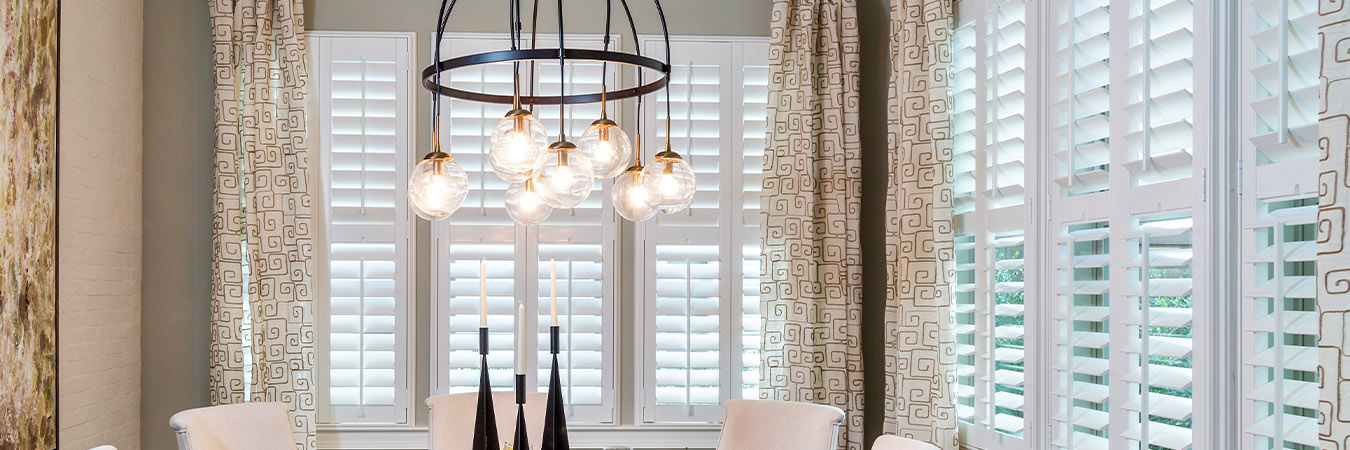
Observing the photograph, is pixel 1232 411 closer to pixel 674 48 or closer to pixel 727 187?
pixel 727 187

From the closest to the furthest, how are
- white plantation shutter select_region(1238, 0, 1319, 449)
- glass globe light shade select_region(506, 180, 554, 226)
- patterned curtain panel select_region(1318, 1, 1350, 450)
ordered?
patterned curtain panel select_region(1318, 1, 1350, 450), white plantation shutter select_region(1238, 0, 1319, 449), glass globe light shade select_region(506, 180, 554, 226)

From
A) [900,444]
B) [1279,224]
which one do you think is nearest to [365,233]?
[900,444]

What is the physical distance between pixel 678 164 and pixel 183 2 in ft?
8.35

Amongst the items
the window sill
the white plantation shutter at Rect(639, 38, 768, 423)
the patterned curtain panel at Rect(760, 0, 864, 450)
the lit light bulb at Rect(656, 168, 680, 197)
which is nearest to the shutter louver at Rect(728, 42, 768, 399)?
the white plantation shutter at Rect(639, 38, 768, 423)

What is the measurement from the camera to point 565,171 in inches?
78.5

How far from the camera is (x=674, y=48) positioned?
12.7 feet

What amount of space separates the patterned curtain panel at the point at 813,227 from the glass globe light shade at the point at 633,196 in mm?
1471

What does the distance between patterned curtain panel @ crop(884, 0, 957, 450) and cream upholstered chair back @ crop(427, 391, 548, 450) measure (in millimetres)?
1212

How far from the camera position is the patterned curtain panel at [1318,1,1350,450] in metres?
1.67

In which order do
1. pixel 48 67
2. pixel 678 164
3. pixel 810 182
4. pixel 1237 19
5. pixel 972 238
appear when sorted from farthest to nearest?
pixel 810 182, pixel 972 238, pixel 48 67, pixel 678 164, pixel 1237 19

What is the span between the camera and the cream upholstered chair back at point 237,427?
9.06 ft

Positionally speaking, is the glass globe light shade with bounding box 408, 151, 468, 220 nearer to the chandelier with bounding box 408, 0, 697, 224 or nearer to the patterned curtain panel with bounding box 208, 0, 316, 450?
the chandelier with bounding box 408, 0, 697, 224

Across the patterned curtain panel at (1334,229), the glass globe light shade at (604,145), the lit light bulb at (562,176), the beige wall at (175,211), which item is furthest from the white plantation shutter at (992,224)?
the beige wall at (175,211)

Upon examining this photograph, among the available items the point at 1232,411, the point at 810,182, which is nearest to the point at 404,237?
the point at 810,182
